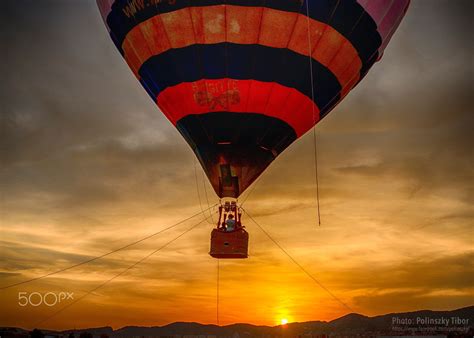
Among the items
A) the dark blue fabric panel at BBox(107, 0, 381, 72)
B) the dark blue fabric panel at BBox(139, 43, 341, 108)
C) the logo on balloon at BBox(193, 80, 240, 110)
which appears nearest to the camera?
the dark blue fabric panel at BBox(107, 0, 381, 72)

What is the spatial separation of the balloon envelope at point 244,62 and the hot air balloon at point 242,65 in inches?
0.9

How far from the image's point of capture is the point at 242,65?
1398 centimetres

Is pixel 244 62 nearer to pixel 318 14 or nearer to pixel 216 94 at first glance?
pixel 216 94

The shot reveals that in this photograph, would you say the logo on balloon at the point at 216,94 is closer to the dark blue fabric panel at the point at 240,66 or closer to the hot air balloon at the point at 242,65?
the hot air balloon at the point at 242,65

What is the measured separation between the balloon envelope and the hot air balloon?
2 centimetres

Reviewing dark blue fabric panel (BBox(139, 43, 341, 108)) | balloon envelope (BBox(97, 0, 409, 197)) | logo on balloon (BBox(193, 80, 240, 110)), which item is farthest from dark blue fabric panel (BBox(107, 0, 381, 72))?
logo on balloon (BBox(193, 80, 240, 110))

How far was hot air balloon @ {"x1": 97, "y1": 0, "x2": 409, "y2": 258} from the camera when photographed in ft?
44.5

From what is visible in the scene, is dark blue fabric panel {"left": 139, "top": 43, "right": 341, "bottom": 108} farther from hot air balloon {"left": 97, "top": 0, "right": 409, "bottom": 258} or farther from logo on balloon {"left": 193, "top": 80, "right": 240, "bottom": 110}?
logo on balloon {"left": 193, "top": 80, "right": 240, "bottom": 110}

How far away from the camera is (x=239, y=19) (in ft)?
44.0

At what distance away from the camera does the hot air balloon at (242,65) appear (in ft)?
44.5

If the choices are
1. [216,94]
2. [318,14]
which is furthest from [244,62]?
[318,14]

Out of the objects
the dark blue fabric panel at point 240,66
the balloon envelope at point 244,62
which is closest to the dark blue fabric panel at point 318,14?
the balloon envelope at point 244,62

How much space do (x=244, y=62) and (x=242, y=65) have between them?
84mm

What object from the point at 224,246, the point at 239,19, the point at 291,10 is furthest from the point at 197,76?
the point at 224,246
